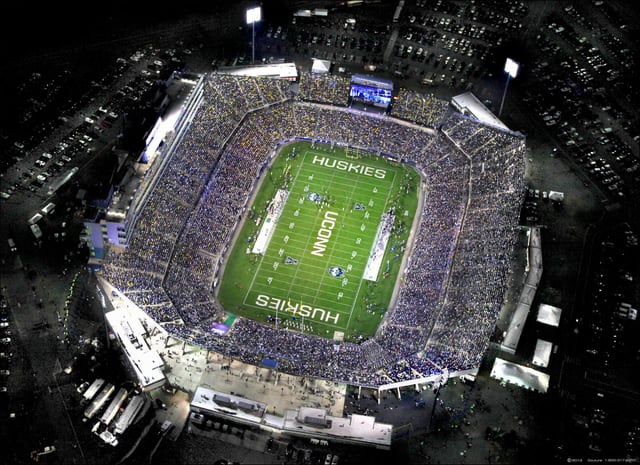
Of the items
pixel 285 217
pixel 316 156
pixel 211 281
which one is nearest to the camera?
pixel 211 281

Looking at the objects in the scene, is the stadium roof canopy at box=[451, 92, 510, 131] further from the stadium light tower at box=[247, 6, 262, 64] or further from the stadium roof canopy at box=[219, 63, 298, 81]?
the stadium light tower at box=[247, 6, 262, 64]

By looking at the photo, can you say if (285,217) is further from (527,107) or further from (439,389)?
(527,107)

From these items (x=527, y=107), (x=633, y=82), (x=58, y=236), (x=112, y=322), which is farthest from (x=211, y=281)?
(x=633, y=82)

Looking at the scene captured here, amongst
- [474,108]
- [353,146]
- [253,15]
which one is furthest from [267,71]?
[474,108]

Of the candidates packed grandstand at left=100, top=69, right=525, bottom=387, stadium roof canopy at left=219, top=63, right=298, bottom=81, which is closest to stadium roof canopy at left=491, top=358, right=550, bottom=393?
packed grandstand at left=100, top=69, right=525, bottom=387

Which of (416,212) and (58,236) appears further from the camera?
(416,212)

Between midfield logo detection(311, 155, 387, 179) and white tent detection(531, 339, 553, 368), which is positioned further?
midfield logo detection(311, 155, 387, 179)
